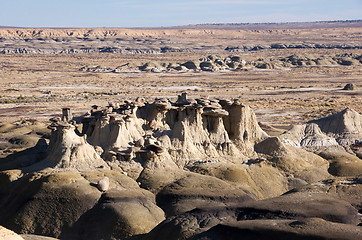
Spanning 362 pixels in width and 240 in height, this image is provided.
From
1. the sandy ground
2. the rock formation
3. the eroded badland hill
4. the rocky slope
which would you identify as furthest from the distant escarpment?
the rocky slope

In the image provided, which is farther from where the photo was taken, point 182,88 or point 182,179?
point 182,88

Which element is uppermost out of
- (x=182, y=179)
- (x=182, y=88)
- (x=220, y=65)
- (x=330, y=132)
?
(x=182, y=179)

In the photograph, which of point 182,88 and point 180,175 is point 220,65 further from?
point 180,175

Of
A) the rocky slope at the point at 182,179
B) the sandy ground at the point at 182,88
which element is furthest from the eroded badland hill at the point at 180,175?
the sandy ground at the point at 182,88

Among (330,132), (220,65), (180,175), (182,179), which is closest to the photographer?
(182,179)

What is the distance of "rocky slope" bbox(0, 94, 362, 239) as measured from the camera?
29328 mm

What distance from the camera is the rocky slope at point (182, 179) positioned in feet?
96.2

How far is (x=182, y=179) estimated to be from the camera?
119 feet

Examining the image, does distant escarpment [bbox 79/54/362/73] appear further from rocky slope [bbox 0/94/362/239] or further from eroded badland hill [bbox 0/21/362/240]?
rocky slope [bbox 0/94/362/239]

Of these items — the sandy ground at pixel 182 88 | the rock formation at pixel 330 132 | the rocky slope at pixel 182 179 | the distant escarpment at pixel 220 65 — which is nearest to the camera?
the rocky slope at pixel 182 179

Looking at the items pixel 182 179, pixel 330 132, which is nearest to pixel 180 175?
pixel 182 179

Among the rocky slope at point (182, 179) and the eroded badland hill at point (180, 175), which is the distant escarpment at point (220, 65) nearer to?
the eroded badland hill at point (180, 175)

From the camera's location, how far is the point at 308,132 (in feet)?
165

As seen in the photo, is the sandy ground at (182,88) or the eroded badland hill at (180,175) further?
the sandy ground at (182,88)
